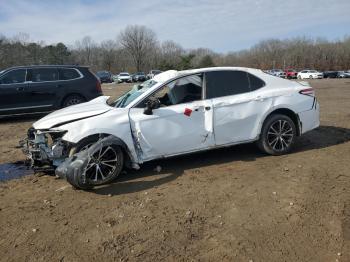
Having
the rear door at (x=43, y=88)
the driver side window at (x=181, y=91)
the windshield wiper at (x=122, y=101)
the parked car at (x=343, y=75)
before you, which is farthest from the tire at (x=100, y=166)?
the parked car at (x=343, y=75)

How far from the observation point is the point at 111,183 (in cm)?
571

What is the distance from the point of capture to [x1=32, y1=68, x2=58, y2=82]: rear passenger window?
12.2m

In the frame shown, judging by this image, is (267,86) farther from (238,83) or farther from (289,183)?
(289,183)

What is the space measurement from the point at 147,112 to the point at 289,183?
2.32 meters

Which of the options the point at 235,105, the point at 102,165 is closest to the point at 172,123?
the point at 235,105

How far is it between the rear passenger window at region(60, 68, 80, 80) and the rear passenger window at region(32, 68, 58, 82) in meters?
0.20

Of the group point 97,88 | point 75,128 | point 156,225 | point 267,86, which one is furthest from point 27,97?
point 156,225

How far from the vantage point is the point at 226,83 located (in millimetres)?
6594

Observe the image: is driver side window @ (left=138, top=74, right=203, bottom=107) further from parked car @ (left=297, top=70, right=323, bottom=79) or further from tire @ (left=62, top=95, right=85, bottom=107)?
parked car @ (left=297, top=70, right=323, bottom=79)

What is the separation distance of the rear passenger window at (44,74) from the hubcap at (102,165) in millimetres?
7603

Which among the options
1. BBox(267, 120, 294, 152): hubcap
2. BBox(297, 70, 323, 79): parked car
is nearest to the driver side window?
BBox(267, 120, 294, 152): hubcap

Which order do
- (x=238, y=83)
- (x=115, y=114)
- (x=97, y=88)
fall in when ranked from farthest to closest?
(x=97, y=88) → (x=238, y=83) → (x=115, y=114)

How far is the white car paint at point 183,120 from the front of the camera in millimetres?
5793

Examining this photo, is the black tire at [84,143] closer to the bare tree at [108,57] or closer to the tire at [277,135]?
the tire at [277,135]
